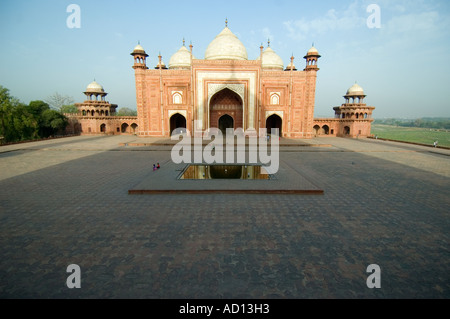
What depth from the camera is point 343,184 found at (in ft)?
25.5

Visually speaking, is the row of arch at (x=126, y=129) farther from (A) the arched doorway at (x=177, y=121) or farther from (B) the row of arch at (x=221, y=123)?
(B) the row of arch at (x=221, y=123)

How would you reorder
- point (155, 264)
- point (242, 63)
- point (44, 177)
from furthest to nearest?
point (242, 63) < point (44, 177) < point (155, 264)

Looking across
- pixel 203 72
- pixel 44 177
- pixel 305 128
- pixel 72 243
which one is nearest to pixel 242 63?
pixel 203 72

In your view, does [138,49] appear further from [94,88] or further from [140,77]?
[94,88]

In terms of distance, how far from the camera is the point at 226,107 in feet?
76.6

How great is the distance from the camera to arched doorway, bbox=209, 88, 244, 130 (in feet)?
76.2

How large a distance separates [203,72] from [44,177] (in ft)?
53.0

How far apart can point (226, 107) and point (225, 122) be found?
214cm

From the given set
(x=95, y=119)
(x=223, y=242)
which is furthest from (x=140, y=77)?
(x=223, y=242)

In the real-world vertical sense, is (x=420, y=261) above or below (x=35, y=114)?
below

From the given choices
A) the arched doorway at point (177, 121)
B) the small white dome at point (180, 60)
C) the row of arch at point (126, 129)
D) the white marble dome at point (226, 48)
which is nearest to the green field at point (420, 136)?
the white marble dome at point (226, 48)

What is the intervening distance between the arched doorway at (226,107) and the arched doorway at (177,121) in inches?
164

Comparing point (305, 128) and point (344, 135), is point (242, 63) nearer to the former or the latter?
point (305, 128)
